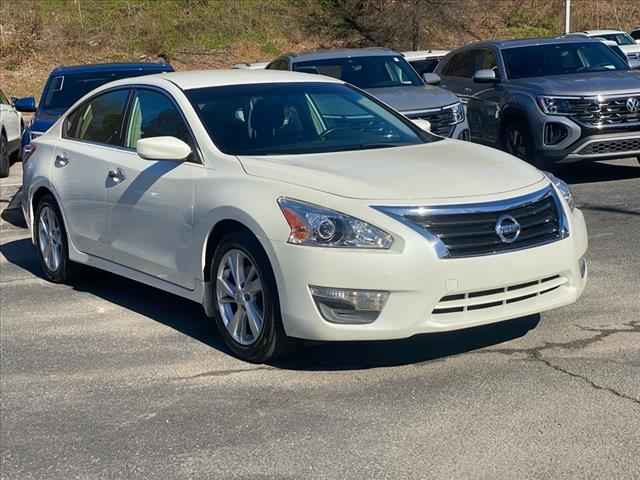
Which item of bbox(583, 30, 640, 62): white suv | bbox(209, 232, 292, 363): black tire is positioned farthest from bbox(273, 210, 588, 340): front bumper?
bbox(583, 30, 640, 62): white suv

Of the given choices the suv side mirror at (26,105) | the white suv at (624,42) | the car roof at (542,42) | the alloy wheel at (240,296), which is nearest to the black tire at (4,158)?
the suv side mirror at (26,105)

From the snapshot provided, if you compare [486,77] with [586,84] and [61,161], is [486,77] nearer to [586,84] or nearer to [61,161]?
[586,84]

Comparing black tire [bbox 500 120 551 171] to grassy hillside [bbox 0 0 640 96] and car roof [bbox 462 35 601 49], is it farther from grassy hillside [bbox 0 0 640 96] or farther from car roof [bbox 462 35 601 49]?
grassy hillside [bbox 0 0 640 96]

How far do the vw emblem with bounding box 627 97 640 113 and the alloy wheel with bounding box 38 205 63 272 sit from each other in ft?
21.8

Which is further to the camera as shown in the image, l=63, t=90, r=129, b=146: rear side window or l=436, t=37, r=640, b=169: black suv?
l=436, t=37, r=640, b=169: black suv

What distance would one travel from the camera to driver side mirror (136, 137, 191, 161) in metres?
6.85

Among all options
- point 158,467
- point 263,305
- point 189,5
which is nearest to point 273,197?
point 263,305

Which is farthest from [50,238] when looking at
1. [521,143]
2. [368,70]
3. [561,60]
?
[561,60]

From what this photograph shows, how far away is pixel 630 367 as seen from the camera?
5.98 metres

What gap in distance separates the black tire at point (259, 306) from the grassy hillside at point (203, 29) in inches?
996

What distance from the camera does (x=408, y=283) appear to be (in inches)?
227

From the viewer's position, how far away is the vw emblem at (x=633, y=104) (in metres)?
12.4

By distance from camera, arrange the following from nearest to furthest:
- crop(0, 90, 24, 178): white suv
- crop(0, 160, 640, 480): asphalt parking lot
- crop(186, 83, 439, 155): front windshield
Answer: crop(0, 160, 640, 480): asphalt parking lot, crop(186, 83, 439, 155): front windshield, crop(0, 90, 24, 178): white suv

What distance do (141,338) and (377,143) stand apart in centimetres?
192
